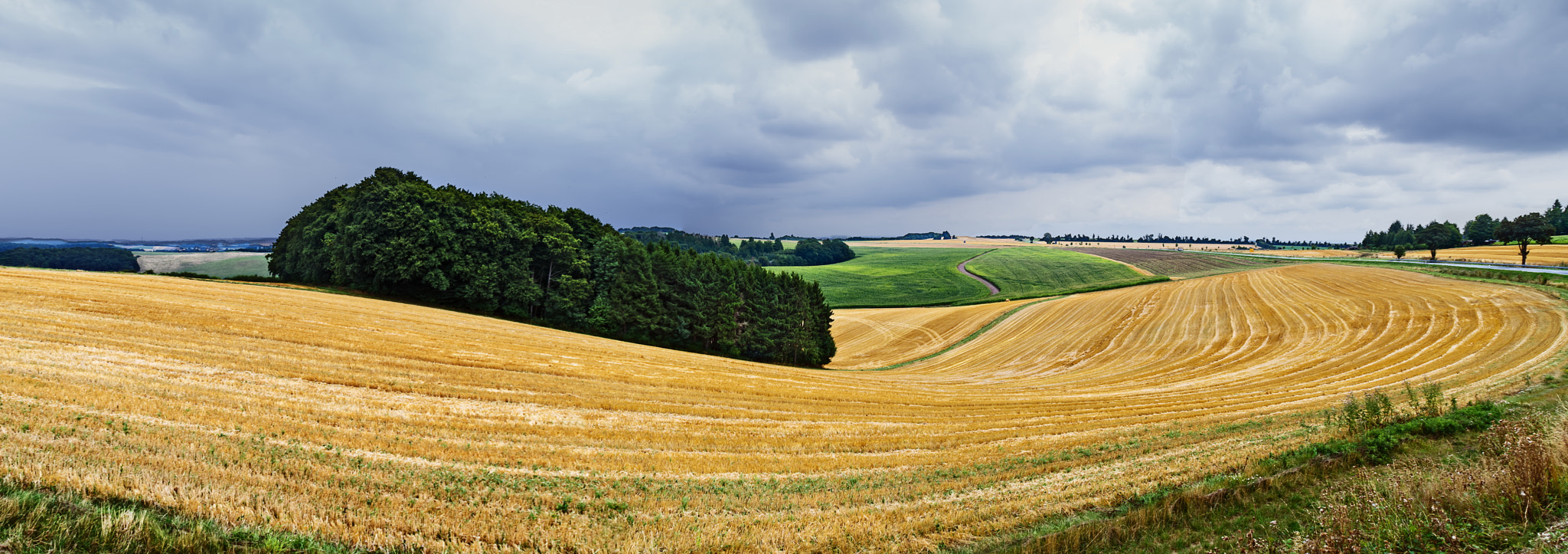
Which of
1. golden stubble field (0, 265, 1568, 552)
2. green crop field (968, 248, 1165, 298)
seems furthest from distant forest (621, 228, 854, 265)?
golden stubble field (0, 265, 1568, 552)

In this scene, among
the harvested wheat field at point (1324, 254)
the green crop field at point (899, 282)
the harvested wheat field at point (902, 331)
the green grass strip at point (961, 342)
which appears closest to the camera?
the green grass strip at point (961, 342)

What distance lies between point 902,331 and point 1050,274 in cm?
4926

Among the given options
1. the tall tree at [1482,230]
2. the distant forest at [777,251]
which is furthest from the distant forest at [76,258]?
the tall tree at [1482,230]

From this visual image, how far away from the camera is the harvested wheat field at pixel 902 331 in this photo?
56906 mm

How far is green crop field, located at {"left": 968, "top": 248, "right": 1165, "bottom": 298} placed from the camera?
84.9 meters

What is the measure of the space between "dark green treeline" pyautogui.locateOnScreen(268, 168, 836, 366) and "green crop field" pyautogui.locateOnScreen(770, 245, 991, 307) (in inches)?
1240

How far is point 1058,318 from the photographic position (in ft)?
177

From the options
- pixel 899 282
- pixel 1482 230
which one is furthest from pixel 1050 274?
pixel 1482 230

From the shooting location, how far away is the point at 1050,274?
4021 inches

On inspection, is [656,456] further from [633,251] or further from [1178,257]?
[1178,257]

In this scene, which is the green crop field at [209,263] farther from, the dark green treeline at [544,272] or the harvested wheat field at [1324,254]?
the harvested wheat field at [1324,254]

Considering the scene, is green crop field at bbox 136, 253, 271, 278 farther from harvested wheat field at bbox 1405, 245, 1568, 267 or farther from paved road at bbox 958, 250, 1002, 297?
harvested wheat field at bbox 1405, 245, 1568, 267

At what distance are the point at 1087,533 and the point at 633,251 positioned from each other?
48808mm

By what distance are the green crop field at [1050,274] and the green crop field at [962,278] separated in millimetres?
113
